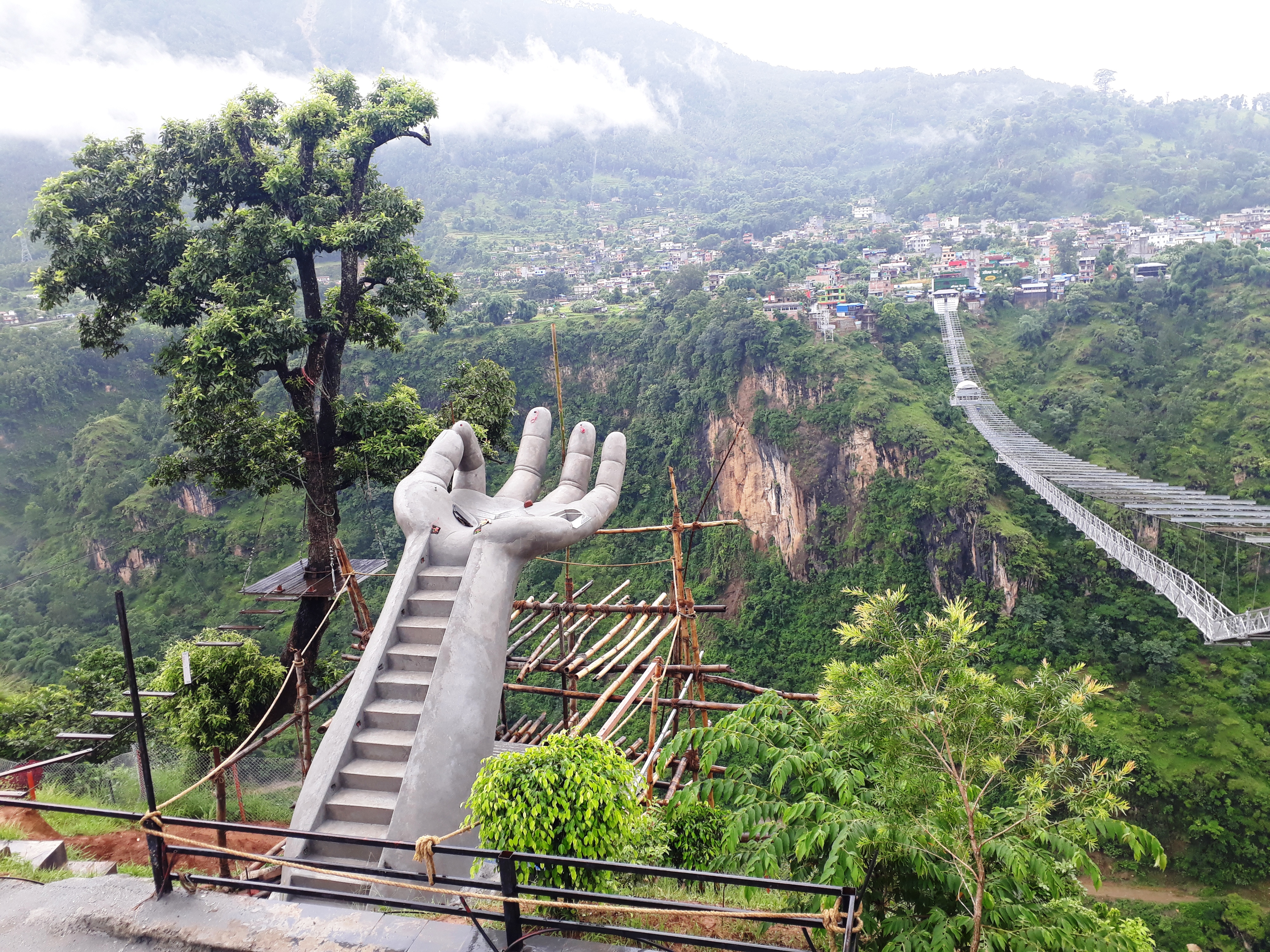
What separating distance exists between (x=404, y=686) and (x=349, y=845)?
114cm

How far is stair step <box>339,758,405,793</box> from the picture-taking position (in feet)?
17.1

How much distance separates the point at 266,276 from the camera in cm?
1067

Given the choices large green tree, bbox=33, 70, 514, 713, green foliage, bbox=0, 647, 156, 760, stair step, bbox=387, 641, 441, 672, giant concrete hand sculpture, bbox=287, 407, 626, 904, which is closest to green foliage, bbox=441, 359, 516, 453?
large green tree, bbox=33, 70, 514, 713

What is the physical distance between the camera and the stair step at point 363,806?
5043 mm

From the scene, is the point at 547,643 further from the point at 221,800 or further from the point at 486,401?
the point at 486,401

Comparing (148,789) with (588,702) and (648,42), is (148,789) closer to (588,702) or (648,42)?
(588,702)

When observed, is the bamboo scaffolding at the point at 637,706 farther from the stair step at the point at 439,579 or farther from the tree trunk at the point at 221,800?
the tree trunk at the point at 221,800

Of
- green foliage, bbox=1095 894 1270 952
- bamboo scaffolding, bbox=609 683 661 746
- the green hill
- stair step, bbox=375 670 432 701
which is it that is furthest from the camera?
the green hill

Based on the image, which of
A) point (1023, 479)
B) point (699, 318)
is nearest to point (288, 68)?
point (699, 318)

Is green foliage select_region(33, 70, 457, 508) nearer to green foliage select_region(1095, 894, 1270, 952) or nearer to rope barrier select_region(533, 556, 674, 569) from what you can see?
rope barrier select_region(533, 556, 674, 569)

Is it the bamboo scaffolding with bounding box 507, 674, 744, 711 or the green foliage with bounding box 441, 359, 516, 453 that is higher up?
the green foliage with bounding box 441, 359, 516, 453

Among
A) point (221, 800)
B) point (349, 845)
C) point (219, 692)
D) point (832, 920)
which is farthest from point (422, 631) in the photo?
point (219, 692)

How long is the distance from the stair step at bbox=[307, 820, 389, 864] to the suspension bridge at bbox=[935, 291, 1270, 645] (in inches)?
733

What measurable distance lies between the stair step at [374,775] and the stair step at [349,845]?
25 cm
